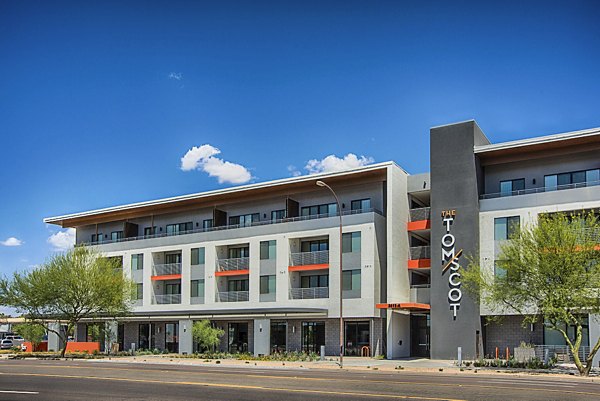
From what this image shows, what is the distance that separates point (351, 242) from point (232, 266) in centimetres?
1205

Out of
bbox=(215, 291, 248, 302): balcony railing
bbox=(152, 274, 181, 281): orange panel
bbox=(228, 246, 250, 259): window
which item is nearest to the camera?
bbox=(215, 291, 248, 302): balcony railing

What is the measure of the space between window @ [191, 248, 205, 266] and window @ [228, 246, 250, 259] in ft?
8.10

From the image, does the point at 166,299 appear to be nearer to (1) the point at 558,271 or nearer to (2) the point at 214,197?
(2) the point at 214,197

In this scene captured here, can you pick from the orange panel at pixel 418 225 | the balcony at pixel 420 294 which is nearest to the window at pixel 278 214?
the orange panel at pixel 418 225

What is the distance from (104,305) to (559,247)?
36.1m

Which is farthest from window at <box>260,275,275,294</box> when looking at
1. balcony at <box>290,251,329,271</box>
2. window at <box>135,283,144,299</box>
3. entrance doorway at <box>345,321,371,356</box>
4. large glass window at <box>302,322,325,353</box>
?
window at <box>135,283,144,299</box>

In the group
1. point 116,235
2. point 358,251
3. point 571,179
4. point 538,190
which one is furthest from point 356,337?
point 116,235

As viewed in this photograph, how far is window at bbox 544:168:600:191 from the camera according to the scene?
45.1 meters

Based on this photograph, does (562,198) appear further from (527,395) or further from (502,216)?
(527,395)

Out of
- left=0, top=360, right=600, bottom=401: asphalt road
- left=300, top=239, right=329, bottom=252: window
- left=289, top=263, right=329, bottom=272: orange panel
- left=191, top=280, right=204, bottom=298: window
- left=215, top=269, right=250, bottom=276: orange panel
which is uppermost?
left=300, top=239, right=329, bottom=252: window

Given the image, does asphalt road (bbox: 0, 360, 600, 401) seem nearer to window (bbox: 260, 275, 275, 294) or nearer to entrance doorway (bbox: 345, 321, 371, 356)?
entrance doorway (bbox: 345, 321, 371, 356)

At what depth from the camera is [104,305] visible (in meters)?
56.2

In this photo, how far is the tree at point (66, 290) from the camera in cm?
5494

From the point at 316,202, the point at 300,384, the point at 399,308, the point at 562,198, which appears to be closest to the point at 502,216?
the point at 562,198
